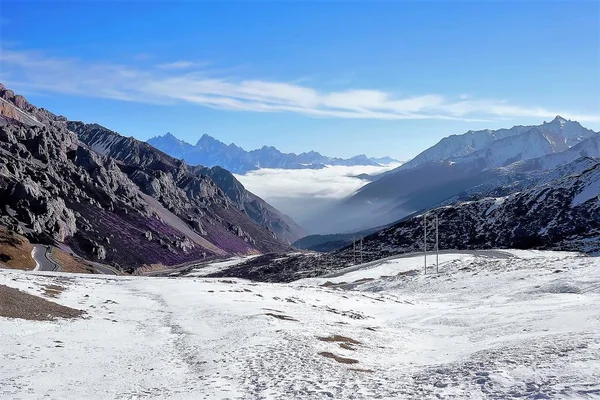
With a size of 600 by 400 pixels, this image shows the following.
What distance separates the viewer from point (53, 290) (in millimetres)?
42312

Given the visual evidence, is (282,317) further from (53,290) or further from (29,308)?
(53,290)

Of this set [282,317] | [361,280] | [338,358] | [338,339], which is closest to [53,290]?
[282,317]

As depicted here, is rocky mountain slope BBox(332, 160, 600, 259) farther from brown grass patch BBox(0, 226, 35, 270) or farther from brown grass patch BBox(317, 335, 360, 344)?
brown grass patch BBox(317, 335, 360, 344)

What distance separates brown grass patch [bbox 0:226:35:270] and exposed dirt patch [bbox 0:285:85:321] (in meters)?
87.2

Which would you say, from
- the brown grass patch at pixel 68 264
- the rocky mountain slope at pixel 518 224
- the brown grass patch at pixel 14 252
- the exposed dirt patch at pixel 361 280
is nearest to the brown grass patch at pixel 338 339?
the exposed dirt patch at pixel 361 280

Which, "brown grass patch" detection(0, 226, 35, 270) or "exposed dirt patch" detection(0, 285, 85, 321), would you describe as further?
"brown grass patch" detection(0, 226, 35, 270)

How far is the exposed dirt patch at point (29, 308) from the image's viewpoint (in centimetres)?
2988

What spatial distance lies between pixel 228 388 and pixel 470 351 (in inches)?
530

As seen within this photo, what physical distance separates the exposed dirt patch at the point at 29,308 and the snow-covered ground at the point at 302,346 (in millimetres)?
1428

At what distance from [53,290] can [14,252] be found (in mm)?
92443

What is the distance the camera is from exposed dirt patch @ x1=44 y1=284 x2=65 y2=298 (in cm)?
4000

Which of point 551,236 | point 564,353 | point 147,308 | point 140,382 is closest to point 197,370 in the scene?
point 140,382

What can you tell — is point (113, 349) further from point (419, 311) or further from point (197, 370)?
point (419, 311)

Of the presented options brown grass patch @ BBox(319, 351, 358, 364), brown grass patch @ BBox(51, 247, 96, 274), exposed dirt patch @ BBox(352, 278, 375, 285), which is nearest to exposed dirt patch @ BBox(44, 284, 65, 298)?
brown grass patch @ BBox(319, 351, 358, 364)
